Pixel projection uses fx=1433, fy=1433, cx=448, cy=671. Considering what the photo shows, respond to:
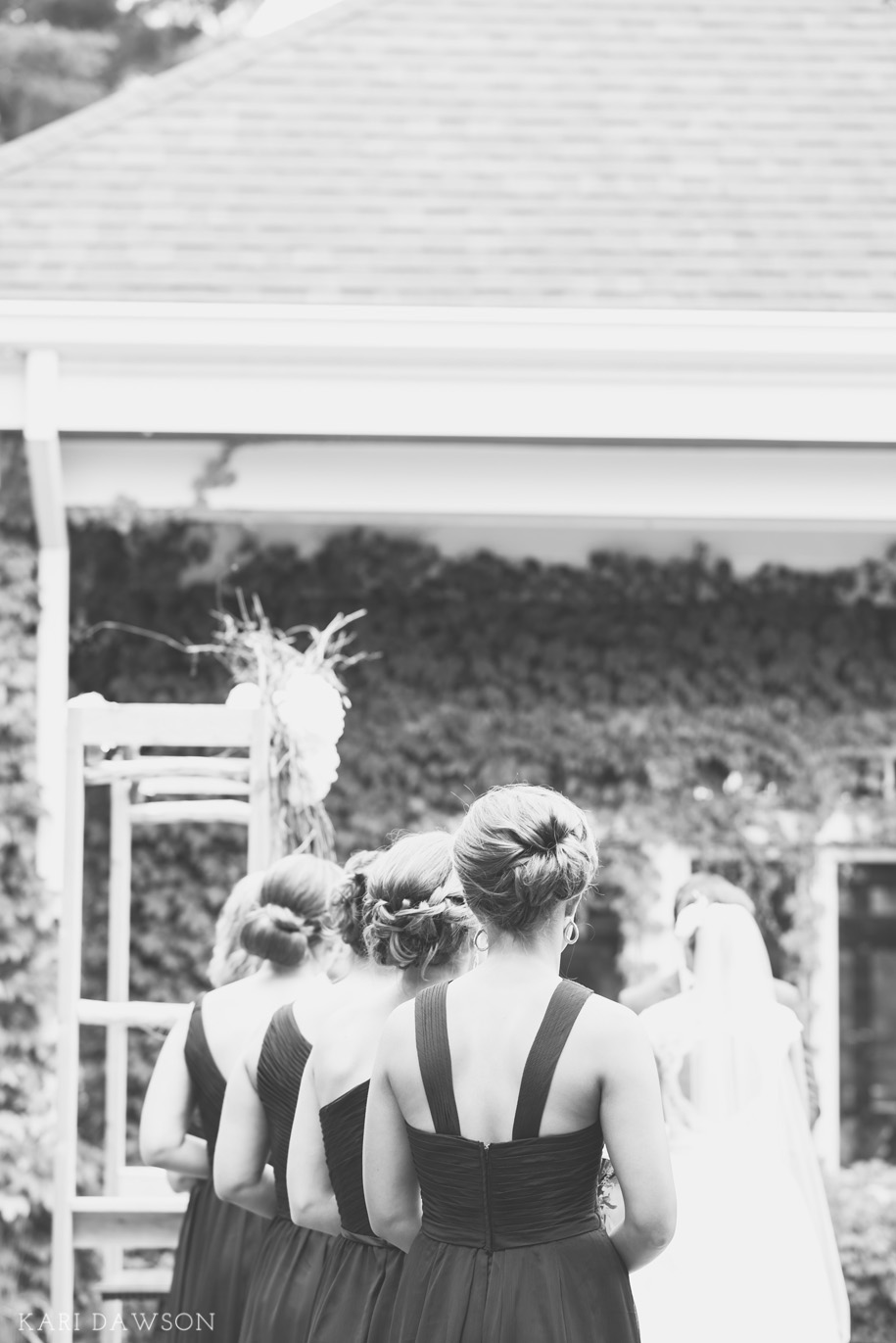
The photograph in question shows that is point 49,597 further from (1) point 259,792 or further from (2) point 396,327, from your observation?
(1) point 259,792

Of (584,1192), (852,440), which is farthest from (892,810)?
(584,1192)

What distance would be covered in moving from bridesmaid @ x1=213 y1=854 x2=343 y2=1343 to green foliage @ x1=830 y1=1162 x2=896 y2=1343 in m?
3.41

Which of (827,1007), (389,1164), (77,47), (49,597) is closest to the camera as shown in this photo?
(389,1164)

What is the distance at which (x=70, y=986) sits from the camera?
407 centimetres

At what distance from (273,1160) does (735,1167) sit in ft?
6.12

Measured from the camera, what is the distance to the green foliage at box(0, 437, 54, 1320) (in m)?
5.27

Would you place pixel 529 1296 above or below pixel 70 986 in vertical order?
below

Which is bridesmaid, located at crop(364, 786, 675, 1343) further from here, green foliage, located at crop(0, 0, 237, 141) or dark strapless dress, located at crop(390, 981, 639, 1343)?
green foliage, located at crop(0, 0, 237, 141)

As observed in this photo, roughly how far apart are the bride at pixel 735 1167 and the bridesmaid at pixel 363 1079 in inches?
69.7

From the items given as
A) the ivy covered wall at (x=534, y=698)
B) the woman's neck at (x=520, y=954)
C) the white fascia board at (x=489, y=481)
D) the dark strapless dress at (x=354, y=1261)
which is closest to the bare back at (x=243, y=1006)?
A: the dark strapless dress at (x=354, y=1261)

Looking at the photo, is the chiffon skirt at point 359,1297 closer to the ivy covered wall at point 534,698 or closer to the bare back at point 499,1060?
the bare back at point 499,1060

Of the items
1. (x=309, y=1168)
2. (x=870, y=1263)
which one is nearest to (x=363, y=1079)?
(x=309, y=1168)

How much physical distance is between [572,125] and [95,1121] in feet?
16.7

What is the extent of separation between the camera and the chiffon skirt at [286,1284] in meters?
2.87
